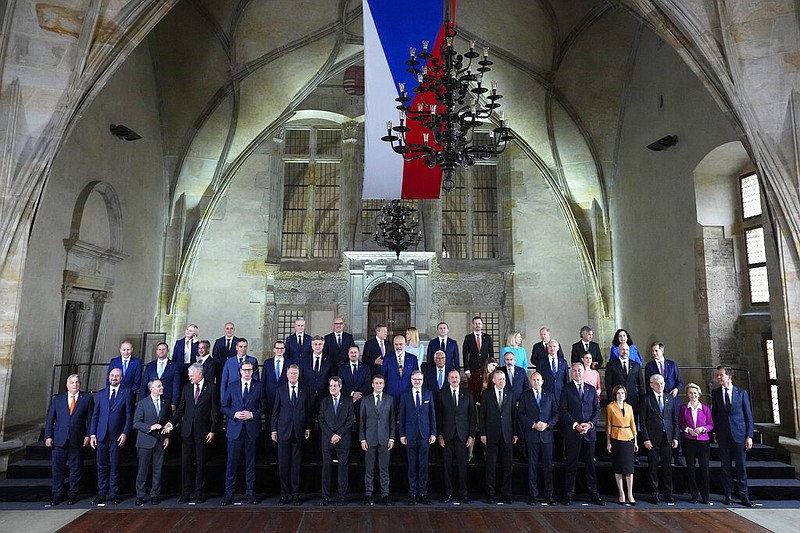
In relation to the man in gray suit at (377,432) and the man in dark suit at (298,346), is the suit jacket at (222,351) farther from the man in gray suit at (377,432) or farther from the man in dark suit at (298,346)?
the man in gray suit at (377,432)

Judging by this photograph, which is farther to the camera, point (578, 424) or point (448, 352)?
point (448, 352)

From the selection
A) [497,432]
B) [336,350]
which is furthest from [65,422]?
[497,432]

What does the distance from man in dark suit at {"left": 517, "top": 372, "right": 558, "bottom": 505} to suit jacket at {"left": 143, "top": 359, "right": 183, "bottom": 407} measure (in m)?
3.79

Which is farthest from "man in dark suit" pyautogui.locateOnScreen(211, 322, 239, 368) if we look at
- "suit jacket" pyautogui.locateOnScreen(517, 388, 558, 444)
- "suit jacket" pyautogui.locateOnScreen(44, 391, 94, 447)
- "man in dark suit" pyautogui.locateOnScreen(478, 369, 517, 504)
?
"suit jacket" pyautogui.locateOnScreen(517, 388, 558, 444)

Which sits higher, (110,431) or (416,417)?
(416,417)

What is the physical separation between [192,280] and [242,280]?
113 centimetres

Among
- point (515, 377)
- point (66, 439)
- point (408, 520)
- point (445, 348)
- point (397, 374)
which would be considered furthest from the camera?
point (445, 348)

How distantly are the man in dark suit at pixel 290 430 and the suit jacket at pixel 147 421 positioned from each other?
3.72 ft

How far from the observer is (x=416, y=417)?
5.42 meters

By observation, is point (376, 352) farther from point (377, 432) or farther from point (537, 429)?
point (537, 429)

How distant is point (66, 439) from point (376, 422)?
3.10 metres

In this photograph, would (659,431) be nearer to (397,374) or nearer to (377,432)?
(397,374)

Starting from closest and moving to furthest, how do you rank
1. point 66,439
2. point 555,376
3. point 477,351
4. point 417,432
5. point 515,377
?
point 66,439 → point 417,432 → point 515,377 → point 555,376 → point 477,351

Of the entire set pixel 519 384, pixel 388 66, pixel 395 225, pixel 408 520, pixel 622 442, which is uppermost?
pixel 388 66
